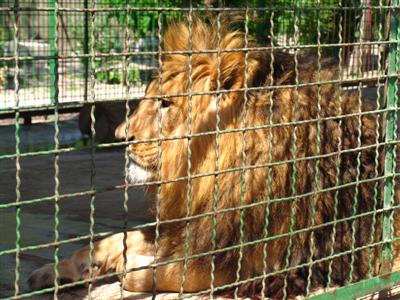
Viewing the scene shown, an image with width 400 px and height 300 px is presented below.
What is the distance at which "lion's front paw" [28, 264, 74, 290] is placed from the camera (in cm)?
398

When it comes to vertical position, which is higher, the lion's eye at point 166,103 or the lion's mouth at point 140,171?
the lion's eye at point 166,103

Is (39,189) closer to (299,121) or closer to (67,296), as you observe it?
(67,296)

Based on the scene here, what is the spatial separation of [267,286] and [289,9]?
127 centimetres

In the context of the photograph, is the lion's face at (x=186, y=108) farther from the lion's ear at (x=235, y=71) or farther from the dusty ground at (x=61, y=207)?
the dusty ground at (x=61, y=207)

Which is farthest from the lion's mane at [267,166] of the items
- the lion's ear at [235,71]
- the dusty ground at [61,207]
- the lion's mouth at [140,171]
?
the dusty ground at [61,207]

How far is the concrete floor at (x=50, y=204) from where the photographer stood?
475 cm

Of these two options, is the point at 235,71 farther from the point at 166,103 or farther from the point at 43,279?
the point at 43,279

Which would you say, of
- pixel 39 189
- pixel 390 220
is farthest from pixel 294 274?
pixel 39 189

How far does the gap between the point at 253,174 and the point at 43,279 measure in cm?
107

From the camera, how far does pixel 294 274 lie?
4.06 m

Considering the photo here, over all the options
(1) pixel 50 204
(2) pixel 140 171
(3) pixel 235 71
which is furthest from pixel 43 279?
(1) pixel 50 204

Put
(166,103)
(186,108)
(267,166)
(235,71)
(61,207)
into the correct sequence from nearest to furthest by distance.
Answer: (267,166), (235,71), (186,108), (166,103), (61,207)

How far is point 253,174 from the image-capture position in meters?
3.82

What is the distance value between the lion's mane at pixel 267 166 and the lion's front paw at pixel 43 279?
0.47 meters
